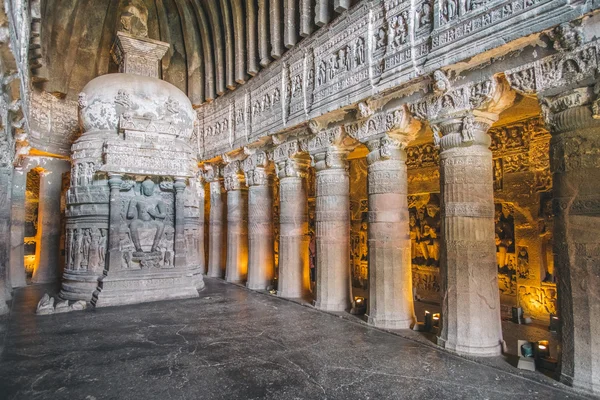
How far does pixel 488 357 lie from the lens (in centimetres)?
493

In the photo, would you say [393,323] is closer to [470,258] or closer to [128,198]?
[470,258]

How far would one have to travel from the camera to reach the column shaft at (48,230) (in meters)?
11.5

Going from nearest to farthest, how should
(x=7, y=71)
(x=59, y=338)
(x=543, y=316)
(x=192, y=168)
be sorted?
(x=7, y=71), (x=59, y=338), (x=543, y=316), (x=192, y=168)

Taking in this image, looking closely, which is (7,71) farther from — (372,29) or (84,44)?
(84,44)

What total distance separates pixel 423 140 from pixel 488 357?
19.0ft

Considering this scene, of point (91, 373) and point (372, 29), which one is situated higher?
point (372, 29)

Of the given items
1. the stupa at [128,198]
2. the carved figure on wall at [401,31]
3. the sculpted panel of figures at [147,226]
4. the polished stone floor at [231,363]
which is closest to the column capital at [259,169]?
the stupa at [128,198]

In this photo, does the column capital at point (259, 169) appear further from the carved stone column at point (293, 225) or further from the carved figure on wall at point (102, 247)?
the carved figure on wall at point (102, 247)

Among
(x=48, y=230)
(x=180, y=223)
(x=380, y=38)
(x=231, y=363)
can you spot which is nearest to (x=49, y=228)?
(x=48, y=230)

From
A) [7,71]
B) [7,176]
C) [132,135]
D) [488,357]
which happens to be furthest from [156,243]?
[488,357]

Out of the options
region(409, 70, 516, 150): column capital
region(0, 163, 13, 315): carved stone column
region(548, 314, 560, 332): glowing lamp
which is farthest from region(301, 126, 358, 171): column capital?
region(0, 163, 13, 315): carved stone column

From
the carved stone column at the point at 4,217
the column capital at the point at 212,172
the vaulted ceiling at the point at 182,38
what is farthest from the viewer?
the column capital at the point at 212,172

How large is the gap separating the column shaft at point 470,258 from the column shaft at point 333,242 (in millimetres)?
2647

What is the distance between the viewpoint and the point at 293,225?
362 inches
